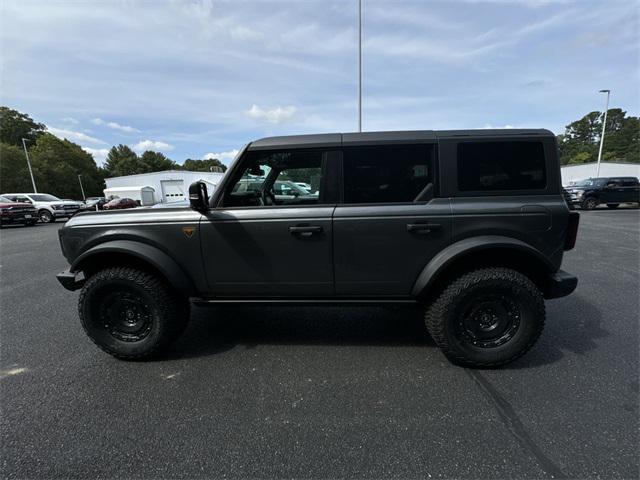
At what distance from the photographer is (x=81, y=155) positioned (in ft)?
199

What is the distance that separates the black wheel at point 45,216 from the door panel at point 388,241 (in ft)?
72.7

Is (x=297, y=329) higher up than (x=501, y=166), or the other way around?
(x=501, y=166)

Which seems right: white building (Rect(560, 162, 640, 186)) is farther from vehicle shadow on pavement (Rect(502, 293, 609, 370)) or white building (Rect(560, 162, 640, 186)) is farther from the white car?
the white car

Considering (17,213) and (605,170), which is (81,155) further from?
(605,170)

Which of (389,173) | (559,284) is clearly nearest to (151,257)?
(389,173)

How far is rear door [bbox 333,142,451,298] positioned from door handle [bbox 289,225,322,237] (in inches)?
5.8

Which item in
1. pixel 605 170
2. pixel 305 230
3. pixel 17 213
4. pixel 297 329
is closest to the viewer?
pixel 305 230

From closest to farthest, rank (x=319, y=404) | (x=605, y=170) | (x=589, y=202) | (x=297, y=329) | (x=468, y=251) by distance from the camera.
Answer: (x=319, y=404)
(x=468, y=251)
(x=297, y=329)
(x=589, y=202)
(x=605, y=170)

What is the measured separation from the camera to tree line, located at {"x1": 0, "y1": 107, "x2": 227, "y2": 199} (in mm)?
37125

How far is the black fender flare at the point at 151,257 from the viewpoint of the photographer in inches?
104

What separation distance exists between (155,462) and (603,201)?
21120 mm

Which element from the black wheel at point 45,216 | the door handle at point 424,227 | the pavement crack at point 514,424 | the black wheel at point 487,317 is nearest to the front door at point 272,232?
the door handle at point 424,227

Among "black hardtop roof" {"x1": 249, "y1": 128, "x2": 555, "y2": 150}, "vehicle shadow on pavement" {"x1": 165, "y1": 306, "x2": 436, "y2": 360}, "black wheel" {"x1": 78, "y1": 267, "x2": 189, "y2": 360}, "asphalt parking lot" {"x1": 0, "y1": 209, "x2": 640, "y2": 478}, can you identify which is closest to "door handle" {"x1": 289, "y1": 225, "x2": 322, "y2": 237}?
"black hardtop roof" {"x1": 249, "y1": 128, "x2": 555, "y2": 150}

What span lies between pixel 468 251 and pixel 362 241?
32.6 inches
